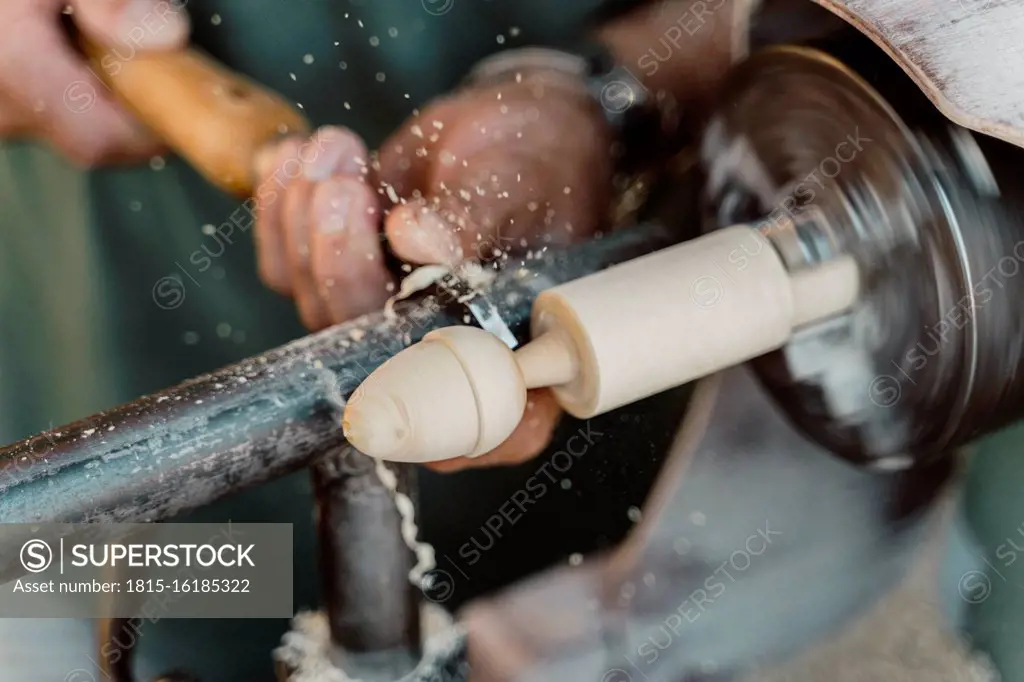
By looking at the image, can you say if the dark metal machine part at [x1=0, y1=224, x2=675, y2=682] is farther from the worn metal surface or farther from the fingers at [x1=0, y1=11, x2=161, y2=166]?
the fingers at [x1=0, y1=11, x2=161, y2=166]

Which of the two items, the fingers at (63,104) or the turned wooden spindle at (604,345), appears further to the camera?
the fingers at (63,104)

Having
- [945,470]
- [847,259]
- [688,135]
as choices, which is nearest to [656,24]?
[688,135]

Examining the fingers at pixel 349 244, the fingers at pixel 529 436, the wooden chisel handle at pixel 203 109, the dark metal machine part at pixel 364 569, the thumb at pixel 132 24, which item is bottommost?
the dark metal machine part at pixel 364 569

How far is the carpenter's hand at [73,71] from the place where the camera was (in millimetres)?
408

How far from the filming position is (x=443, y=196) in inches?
14.7

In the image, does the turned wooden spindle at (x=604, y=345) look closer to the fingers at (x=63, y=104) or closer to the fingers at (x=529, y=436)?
the fingers at (x=529, y=436)

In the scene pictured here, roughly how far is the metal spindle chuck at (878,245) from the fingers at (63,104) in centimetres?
32

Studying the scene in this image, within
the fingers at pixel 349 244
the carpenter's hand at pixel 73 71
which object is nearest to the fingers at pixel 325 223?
the fingers at pixel 349 244

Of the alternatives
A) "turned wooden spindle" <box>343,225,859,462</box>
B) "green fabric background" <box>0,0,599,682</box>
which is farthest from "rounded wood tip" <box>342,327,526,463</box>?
"green fabric background" <box>0,0,599,682</box>

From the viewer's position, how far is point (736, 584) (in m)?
0.49

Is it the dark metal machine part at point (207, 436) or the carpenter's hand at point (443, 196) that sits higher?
the carpenter's hand at point (443, 196)

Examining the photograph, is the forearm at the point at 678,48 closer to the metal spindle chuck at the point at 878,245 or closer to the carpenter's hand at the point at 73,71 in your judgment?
the metal spindle chuck at the point at 878,245

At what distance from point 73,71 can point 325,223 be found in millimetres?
195

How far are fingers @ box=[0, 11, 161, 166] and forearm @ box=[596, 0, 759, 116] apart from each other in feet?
0.85
